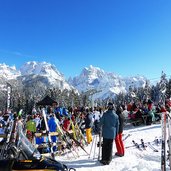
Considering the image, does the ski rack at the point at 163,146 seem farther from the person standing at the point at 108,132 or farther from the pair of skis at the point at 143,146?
the pair of skis at the point at 143,146

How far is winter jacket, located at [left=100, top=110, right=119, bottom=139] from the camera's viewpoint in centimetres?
1056

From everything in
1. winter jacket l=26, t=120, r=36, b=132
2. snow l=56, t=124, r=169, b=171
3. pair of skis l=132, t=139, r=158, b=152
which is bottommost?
snow l=56, t=124, r=169, b=171

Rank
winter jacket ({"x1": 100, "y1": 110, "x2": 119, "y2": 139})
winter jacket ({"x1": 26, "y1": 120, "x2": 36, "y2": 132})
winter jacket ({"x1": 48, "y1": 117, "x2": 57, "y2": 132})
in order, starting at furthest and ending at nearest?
winter jacket ({"x1": 26, "y1": 120, "x2": 36, "y2": 132}) < winter jacket ({"x1": 48, "y1": 117, "x2": 57, "y2": 132}) < winter jacket ({"x1": 100, "y1": 110, "x2": 119, "y2": 139})

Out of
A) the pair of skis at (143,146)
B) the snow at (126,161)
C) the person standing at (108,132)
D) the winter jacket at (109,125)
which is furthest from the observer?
the pair of skis at (143,146)

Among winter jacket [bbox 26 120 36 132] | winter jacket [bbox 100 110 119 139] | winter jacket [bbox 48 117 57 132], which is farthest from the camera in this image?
winter jacket [bbox 26 120 36 132]

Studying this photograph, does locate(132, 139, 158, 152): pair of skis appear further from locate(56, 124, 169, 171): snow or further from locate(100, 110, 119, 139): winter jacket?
locate(100, 110, 119, 139): winter jacket

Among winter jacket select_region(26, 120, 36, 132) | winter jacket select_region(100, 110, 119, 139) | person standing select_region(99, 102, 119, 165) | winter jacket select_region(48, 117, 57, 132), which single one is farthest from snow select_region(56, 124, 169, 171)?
winter jacket select_region(26, 120, 36, 132)

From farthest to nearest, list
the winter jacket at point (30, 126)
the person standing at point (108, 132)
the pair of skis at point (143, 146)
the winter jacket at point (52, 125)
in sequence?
the winter jacket at point (30, 126) < the winter jacket at point (52, 125) < the pair of skis at point (143, 146) < the person standing at point (108, 132)

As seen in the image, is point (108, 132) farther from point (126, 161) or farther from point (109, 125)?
point (126, 161)

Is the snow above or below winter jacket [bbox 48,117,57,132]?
below

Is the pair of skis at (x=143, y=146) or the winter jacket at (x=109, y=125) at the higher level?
the winter jacket at (x=109, y=125)

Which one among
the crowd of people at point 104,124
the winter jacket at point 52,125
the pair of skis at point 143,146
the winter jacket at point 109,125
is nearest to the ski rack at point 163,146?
the crowd of people at point 104,124

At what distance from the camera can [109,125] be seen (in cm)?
Answer: 1068

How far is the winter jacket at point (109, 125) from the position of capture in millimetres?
10562
